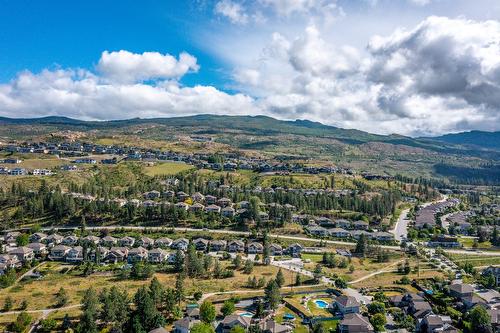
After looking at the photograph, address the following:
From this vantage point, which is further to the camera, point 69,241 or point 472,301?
point 69,241

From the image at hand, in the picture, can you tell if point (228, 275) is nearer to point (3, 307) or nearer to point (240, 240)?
point (240, 240)

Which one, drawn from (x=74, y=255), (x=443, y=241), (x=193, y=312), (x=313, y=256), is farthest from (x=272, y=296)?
(x=443, y=241)

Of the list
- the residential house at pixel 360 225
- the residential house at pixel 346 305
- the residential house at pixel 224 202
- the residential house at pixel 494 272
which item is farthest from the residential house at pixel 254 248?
the residential house at pixel 494 272

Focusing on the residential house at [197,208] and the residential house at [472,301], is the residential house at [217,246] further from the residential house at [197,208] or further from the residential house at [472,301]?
the residential house at [472,301]

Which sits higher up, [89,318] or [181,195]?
[181,195]

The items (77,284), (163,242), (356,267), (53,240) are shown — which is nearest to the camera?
(77,284)

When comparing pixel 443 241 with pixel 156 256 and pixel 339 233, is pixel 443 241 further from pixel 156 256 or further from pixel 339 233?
pixel 156 256

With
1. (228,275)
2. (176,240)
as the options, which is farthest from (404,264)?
(176,240)
